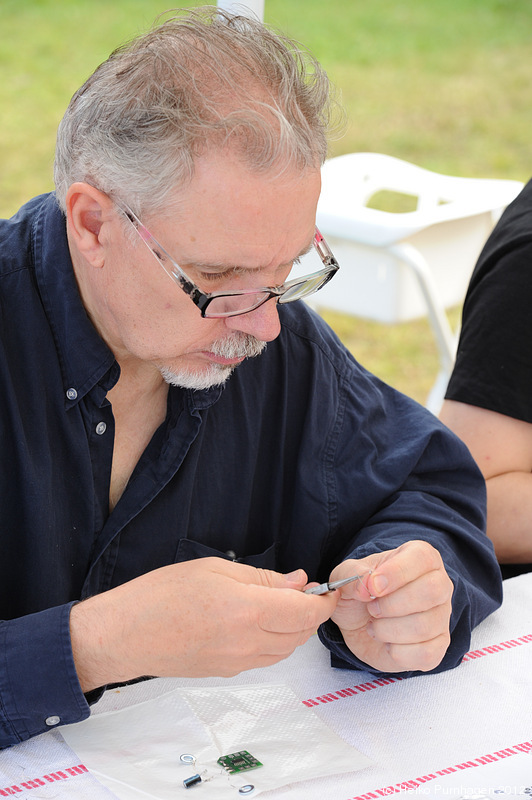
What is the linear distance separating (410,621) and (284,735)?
0.76 ft

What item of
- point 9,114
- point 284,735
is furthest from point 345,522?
point 9,114

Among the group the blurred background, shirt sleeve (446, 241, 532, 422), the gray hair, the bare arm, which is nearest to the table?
the bare arm

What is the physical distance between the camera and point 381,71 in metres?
7.46

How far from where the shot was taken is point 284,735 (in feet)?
3.93

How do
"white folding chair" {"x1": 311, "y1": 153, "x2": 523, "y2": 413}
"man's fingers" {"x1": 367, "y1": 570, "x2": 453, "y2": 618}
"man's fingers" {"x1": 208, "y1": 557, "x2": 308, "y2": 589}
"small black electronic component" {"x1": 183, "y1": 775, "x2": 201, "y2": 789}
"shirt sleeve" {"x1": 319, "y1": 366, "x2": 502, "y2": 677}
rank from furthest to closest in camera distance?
1. "white folding chair" {"x1": 311, "y1": 153, "x2": 523, "y2": 413}
2. "shirt sleeve" {"x1": 319, "y1": 366, "x2": 502, "y2": 677}
3. "man's fingers" {"x1": 367, "y1": 570, "x2": 453, "y2": 618}
4. "man's fingers" {"x1": 208, "y1": 557, "x2": 308, "y2": 589}
5. "small black electronic component" {"x1": 183, "y1": 775, "x2": 201, "y2": 789}

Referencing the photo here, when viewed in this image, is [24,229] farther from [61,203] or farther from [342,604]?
[342,604]

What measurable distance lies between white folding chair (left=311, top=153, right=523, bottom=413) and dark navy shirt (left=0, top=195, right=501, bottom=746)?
0.95 metres

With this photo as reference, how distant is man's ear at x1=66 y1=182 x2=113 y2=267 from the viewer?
1.27 metres

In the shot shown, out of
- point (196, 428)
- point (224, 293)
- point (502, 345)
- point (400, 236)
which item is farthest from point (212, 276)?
point (400, 236)

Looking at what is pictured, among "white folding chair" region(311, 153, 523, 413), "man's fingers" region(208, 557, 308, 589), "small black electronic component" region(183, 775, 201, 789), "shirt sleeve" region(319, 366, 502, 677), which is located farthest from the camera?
"white folding chair" region(311, 153, 523, 413)

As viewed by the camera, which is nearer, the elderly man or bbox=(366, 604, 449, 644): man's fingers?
the elderly man

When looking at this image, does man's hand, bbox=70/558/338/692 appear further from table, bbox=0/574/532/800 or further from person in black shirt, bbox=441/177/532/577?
person in black shirt, bbox=441/177/532/577

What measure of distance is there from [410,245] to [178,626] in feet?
5.55

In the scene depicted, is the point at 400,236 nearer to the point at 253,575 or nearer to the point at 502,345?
the point at 502,345
